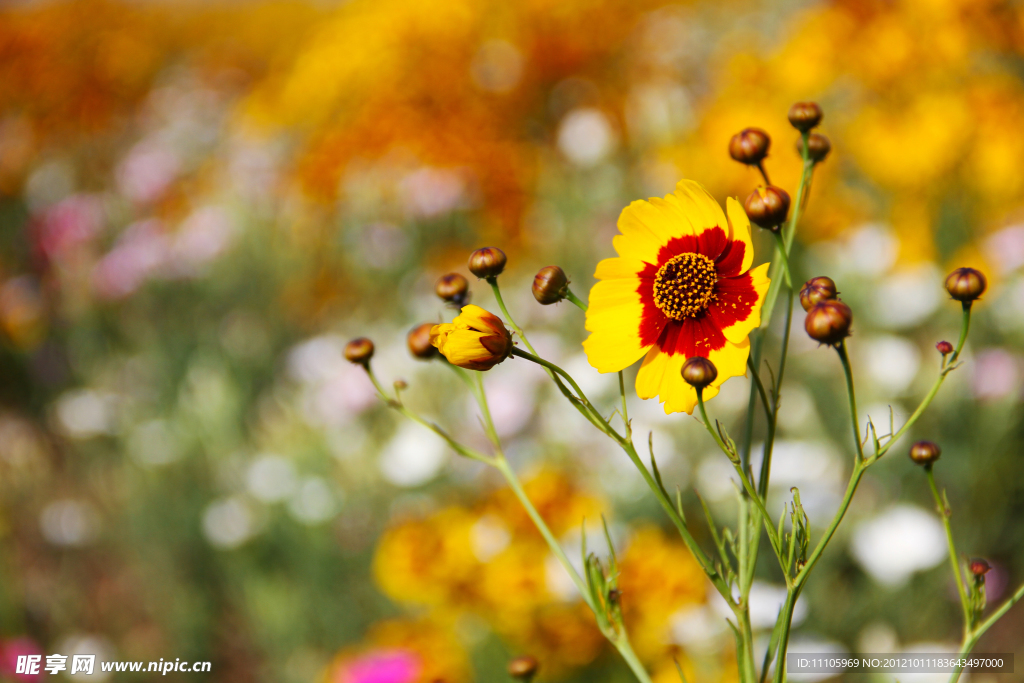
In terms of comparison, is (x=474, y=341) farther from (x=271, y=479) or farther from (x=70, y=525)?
(x=70, y=525)

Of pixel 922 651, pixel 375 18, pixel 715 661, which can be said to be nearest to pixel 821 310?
pixel 715 661

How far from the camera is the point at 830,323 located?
0.40 meters

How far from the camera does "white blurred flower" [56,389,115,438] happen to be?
7.23ft

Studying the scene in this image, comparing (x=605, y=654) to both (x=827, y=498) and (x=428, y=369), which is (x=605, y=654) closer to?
(x=827, y=498)

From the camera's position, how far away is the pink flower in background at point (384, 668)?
0.95 m

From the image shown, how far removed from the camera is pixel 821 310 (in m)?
A: 0.41

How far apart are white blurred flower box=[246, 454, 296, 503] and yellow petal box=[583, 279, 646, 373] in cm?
142

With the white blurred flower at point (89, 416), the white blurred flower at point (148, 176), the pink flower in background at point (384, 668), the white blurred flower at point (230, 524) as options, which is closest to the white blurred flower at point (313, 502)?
the white blurred flower at point (230, 524)

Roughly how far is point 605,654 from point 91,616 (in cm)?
157

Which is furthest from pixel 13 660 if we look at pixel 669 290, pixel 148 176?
pixel 148 176

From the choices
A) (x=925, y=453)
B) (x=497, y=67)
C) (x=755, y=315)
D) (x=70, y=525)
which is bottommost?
(x=70, y=525)

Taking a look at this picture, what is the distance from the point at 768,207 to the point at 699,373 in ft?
0.41

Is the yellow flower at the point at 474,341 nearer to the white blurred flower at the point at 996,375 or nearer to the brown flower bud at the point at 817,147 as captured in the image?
the brown flower bud at the point at 817,147

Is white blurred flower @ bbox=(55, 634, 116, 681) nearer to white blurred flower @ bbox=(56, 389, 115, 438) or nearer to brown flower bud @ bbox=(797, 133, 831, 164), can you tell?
white blurred flower @ bbox=(56, 389, 115, 438)
